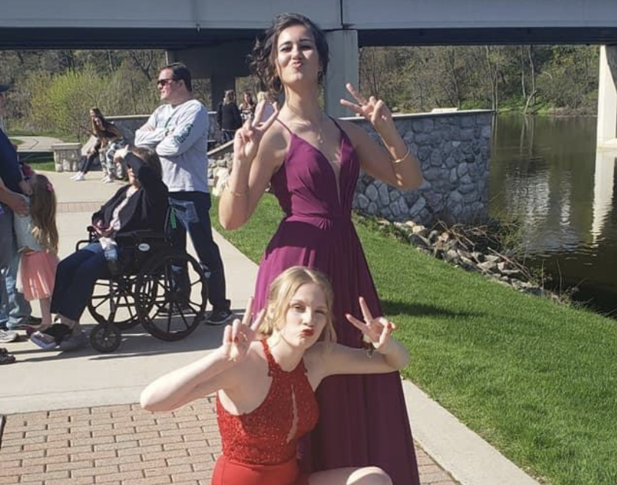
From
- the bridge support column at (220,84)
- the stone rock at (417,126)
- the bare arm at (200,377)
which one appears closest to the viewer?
the bare arm at (200,377)

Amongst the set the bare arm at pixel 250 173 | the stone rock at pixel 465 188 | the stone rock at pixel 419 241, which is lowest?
the stone rock at pixel 419 241

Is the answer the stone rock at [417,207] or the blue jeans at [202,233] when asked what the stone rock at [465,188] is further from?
the blue jeans at [202,233]

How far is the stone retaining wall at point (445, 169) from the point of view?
16.5m

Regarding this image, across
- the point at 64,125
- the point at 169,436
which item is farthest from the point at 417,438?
the point at 64,125

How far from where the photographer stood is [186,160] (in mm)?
6648

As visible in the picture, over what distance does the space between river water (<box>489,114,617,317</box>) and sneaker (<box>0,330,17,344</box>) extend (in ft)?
24.2

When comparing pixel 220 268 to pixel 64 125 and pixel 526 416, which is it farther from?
pixel 64 125

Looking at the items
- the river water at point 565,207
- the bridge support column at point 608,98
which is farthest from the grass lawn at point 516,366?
the bridge support column at point 608,98

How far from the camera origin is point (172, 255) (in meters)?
6.23

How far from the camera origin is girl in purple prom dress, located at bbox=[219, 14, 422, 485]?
3293mm

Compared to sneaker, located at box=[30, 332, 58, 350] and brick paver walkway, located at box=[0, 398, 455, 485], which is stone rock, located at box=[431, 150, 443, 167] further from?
brick paver walkway, located at box=[0, 398, 455, 485]

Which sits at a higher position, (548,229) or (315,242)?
(315,242)

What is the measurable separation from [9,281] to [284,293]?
14.1 feet

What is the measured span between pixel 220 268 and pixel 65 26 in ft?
57.7
